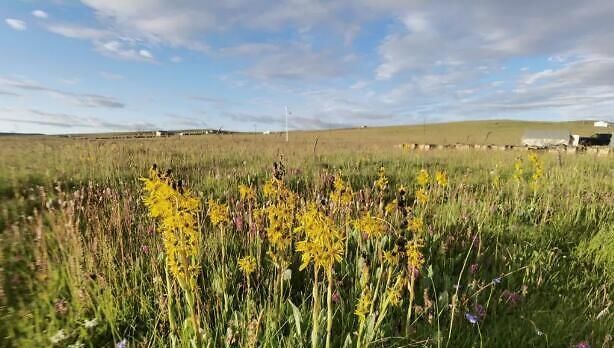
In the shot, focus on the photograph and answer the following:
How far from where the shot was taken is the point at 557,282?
346 centimetres

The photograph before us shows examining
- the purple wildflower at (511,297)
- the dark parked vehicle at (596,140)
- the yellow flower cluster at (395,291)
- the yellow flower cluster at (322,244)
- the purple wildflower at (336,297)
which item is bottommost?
the purple wildflower at (511,297)

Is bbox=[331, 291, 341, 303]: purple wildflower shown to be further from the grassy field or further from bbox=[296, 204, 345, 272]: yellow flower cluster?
bbox=[296, 204, 345, 272]: yellow flower cluster

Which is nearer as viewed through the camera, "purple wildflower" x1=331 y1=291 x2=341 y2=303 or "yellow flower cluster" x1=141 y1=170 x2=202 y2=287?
"yellow flower cluster" x1=141 y1=170 x2=202 y2=287

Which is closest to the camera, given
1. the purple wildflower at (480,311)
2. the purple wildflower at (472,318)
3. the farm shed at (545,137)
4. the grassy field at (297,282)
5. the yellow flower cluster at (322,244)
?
the yellow flower cluster at (322,244)

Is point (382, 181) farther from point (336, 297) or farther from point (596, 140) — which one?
point (596, 140)

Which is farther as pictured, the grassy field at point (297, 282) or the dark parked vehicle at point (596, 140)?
the dark parked vehicle at point (596, 140)

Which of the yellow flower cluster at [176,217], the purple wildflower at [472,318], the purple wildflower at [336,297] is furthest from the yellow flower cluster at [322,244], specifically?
the purple wildflower at [472,318]

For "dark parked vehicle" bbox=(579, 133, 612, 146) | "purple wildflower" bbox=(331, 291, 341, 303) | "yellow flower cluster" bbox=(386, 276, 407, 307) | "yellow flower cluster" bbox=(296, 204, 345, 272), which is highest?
"dark parked vehicle" bbox=(579, 133, 612, 146)

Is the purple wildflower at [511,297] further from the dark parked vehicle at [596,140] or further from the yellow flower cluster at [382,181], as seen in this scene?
the dark parked vehicle at [596,140]

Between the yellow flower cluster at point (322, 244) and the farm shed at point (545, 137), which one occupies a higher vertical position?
the farm shed at point (545, 137)

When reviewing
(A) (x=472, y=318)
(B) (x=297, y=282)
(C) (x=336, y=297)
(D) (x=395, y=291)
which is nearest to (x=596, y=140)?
(A) (x=472, y=318)

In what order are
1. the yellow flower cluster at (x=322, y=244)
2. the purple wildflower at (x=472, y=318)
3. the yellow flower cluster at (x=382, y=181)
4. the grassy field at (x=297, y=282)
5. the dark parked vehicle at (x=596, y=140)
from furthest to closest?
the dark parked vehicle at (x=596, y=140)
the yellow flower cluster at (x=382, y=181)
the purple wildflower at (x=472, y=318)
the grassy field at (x=297, y=282)
the yellow flower cluster at (x=322, y=244)

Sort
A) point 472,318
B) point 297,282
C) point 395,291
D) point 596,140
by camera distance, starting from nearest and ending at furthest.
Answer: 1. point 395,291
2. point 472,318
3. point 297,282
4. point 596,140

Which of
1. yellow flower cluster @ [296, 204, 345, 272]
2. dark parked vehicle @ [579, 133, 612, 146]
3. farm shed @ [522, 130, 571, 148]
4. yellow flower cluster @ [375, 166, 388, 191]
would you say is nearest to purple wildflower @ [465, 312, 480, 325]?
yellow flower cluster @ [296, 204, 345, 272]
